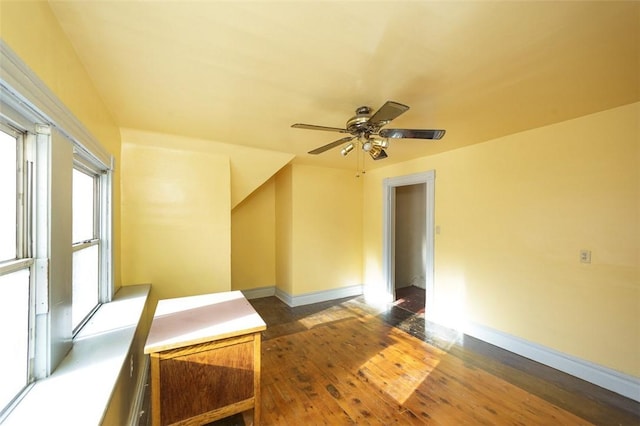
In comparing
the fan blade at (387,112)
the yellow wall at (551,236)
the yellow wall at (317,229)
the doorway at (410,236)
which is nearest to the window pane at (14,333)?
the fan blade at (387,112)

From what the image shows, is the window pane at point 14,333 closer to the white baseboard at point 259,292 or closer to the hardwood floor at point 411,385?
the hardwood floor at point 411,385

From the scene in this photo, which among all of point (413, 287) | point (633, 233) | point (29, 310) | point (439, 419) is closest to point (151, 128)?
point (29, 310)

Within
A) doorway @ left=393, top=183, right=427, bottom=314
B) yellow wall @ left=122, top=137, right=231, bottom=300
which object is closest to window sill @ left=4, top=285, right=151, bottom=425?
yellow wall @ left=122, top=137, right=231, bottom=300

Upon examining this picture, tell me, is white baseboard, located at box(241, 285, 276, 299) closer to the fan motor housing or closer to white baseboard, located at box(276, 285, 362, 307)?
white baseboard, located at box(276, 285, 362, 307)

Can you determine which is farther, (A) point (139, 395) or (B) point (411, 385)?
(B) point (411, 385)

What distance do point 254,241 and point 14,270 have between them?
11.1 feet

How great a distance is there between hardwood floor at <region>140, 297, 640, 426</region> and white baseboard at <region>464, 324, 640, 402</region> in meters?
0.07

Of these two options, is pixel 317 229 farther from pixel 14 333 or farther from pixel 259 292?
pixel 14 333

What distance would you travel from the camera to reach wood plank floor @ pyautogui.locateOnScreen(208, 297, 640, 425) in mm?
1766

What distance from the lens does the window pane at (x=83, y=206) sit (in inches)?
64.4

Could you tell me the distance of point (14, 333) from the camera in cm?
97

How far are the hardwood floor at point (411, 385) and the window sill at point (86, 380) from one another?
759 mm

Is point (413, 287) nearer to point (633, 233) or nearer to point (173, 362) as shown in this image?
point (633, 233)

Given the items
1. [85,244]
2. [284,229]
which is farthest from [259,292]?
[85,244]
